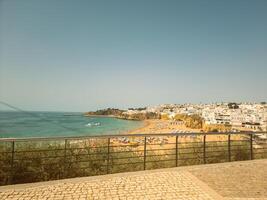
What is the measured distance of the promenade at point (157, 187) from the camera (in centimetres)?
417

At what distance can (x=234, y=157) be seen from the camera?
8.27m

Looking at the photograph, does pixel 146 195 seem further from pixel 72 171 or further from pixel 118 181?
pixel 72 171

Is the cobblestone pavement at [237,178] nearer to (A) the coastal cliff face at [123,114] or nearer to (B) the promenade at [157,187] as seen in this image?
(B) the promenade at [157,187]

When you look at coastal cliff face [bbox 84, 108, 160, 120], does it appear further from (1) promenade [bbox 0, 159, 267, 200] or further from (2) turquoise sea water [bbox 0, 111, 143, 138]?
(1) promenade [bbox 0, 159, 267, 200]

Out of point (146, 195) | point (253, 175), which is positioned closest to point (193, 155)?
point (253, 175)

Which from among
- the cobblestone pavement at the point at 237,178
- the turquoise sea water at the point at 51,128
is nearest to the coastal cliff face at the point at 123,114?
the turquoise sea water at the point at 51,128

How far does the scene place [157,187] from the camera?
4656 mm

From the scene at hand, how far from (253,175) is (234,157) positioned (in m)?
2.65

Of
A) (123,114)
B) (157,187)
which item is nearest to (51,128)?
(157,187)

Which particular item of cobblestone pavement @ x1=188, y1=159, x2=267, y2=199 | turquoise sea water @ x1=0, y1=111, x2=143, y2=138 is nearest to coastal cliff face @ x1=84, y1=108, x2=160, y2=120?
turquoise sea water @ x1=0, y1=111, x2=143, y2=138

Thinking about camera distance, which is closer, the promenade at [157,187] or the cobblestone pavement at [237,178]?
the promenade at [157,187]

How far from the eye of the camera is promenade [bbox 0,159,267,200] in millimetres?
4172

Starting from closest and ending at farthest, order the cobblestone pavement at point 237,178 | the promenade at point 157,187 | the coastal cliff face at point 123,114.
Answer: the promenade at point 157,187 → the cobblestone pavement at point 237,178 → the coastal cliff face at point 123,114

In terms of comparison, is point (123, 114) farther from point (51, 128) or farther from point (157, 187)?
point (157, 187)
